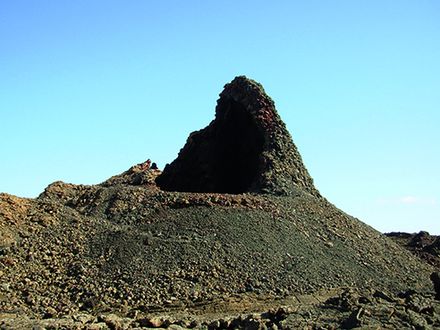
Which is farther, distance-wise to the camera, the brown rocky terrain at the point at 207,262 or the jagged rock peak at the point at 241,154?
the jagged rock peak at the point at 241,154

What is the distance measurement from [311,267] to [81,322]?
8916 mm

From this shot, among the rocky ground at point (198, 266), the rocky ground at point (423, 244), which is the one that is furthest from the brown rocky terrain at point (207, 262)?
the rocky ground at point (423, 244)

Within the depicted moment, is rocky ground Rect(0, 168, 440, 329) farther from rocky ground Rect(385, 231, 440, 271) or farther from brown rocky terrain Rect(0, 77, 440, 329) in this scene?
rocky ground Rect(385, 231, 440, 271)

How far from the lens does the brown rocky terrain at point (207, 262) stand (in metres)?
17.4

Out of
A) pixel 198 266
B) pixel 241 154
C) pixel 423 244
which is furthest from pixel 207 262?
pixel 423 244

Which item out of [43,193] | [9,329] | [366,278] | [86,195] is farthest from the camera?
[43,193]

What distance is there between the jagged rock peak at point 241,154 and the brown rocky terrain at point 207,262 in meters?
0.17

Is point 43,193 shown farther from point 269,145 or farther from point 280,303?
point 280,303

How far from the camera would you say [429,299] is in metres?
19.3

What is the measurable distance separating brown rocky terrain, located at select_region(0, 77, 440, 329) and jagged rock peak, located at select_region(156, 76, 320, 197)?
170 mm

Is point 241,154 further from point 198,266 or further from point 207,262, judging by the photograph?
point 198,266

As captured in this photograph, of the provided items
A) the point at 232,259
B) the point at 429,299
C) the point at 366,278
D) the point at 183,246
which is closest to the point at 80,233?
the point at 183,246

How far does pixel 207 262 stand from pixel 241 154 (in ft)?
46.6

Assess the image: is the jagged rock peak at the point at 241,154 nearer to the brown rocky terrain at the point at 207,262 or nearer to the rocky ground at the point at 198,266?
the brown rocky terrain at the point at 207,262
